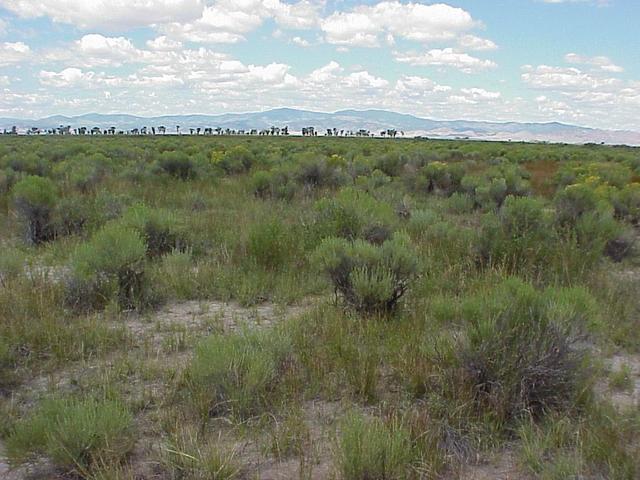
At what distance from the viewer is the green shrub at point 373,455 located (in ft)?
11.2

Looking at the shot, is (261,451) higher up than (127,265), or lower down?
lower down

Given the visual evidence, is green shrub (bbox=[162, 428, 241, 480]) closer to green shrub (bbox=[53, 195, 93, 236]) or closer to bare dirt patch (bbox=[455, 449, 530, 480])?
bare dirt patch (bbox=[455, 449, 530, 480])

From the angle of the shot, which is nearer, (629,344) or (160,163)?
(629,344)

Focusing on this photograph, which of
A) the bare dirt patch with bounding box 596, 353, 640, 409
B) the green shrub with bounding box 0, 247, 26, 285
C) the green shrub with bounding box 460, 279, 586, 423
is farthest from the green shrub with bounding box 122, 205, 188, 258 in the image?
the bare dirt patch with bounding box 596, 353, 640, 409

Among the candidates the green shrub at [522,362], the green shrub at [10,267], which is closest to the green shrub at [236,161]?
the green shrub at [10,267]

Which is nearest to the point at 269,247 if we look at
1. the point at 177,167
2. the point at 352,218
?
the point at 352,218

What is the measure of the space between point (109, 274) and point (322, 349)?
9.79 ft

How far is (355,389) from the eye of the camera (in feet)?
15.3

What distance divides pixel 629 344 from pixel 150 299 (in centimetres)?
518

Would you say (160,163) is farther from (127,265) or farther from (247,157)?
(127,265)

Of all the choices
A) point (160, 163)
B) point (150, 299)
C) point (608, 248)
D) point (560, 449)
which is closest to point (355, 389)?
point (560, 449)

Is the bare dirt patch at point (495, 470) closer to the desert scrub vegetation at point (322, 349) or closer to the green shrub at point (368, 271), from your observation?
the desert scrub vegetation at point (322, 349)

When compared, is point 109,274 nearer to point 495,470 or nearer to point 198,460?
point 198,460

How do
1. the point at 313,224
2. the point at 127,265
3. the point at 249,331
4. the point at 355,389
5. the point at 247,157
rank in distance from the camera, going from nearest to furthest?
the point at 355,389
the point at 249,331
the point at 127,265
the point at 313,224
the point at 247,157
